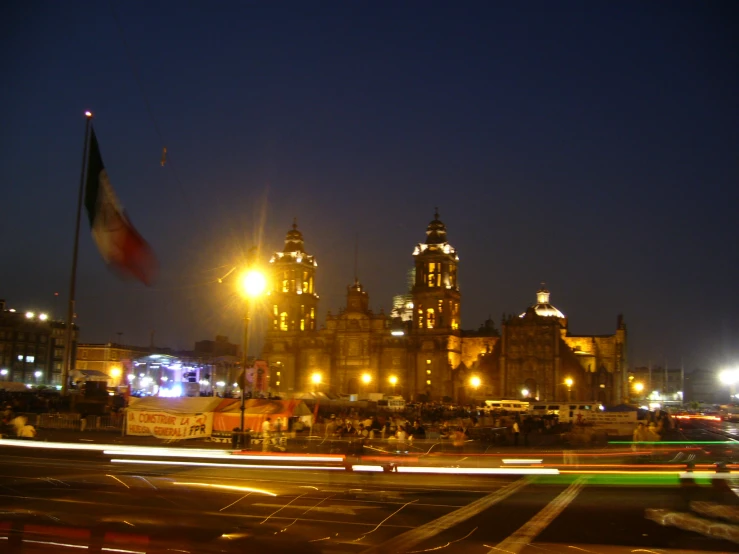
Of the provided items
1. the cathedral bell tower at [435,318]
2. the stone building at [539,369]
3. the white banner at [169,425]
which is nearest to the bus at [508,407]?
the stone building at [539,369]

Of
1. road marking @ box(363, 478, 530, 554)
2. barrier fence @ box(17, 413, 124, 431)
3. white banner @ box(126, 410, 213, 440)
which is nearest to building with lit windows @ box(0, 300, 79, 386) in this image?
barrier fence @ box(17, 413, 124, 431)

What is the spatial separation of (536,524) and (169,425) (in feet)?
69.8

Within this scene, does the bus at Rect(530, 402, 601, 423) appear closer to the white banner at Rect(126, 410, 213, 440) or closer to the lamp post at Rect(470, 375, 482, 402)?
the lamp post at Rect(470, 375, 482, 402)

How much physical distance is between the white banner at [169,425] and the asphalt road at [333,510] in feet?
29.6

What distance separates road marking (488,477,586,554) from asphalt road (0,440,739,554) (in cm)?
3

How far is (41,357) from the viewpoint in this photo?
106 m

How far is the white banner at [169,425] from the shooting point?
3097 centimetres

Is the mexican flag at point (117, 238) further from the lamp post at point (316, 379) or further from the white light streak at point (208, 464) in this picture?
the lamp post at point (316, 379)

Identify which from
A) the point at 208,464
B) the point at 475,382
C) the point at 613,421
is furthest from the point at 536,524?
the point at 475,382

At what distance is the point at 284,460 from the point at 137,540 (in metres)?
13.4

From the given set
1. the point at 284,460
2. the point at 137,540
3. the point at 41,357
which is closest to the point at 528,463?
the point at 284,460

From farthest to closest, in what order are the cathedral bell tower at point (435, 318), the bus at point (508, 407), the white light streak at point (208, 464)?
the cathedral bell tower at point (435, 318)
the bus at point (508, 407)
the white light streak at point (208, 464)

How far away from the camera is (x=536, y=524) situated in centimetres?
1368

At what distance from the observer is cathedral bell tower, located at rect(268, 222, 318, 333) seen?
328 feet
